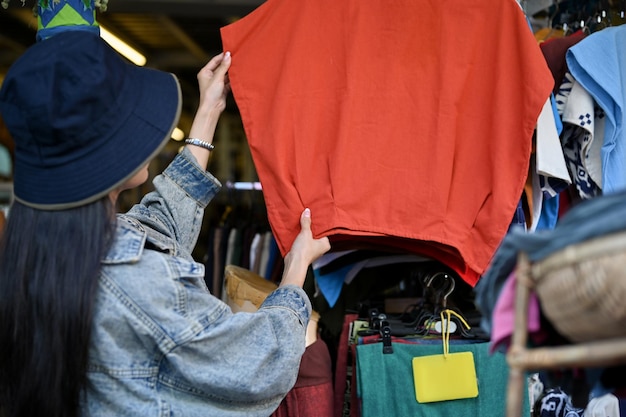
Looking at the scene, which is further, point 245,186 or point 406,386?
point 245,186

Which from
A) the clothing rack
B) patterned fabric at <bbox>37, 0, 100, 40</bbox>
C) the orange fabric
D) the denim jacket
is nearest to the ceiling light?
the clothing rack

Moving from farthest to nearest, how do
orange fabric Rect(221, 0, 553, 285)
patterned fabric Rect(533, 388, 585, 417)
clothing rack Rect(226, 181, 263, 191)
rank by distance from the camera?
clothing rack Rect(226, 181, 263, 191)
patterned fabric Rect(533, 388, 585, 417)
orange fabric Rect(221, 0, 553, 285)

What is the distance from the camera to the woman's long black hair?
1.37 metres

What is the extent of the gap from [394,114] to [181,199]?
639 mm

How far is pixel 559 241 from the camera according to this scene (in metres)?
0.93

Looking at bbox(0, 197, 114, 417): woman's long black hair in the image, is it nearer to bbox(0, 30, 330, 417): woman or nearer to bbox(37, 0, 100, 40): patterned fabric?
bbox(0, 30, 330, 417): woman

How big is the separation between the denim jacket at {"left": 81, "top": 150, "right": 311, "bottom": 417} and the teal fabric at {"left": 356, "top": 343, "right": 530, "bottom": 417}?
0.44m

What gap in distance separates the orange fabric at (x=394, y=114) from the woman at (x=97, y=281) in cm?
54

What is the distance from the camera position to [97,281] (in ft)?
4.58

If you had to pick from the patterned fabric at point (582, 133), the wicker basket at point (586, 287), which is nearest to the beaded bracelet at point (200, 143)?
the patterned fabric at point (582, 133)

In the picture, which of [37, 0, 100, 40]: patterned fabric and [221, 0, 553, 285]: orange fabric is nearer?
[221, 0, 553, 285]: orange fabric

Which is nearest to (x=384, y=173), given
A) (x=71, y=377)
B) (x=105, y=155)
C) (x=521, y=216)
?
(x=521, y=216)

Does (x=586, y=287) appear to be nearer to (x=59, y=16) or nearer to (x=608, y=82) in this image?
(x=608, y=82)

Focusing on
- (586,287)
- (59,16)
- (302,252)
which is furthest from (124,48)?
(586,287)
